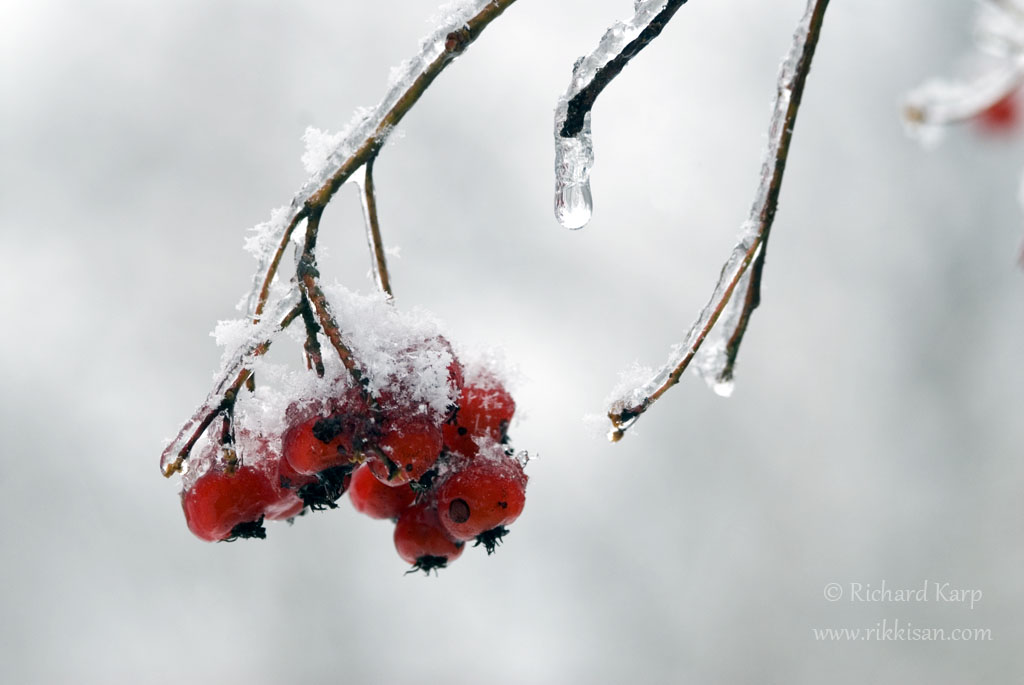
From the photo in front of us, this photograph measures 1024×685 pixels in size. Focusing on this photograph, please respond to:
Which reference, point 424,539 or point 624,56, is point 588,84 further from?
point 424,539

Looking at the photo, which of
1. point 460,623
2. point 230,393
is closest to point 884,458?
point 460,623

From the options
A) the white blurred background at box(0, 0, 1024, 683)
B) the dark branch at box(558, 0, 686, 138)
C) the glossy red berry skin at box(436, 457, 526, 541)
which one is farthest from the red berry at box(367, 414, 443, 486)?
the white blurred background at box(0, 0, 1024, 683)

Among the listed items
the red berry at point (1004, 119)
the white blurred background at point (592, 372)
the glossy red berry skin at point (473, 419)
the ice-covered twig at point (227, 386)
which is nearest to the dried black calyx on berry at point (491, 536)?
the glossy red berry skin at point (473, 419)

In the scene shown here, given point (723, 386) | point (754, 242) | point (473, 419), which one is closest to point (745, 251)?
point (754, 242)

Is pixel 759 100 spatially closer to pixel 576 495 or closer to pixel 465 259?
pixel 465 259

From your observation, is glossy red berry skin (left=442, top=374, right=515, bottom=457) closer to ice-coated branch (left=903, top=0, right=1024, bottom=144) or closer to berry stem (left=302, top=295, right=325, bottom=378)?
berry stem (left=302, top=295, right=325, bottom=378)
